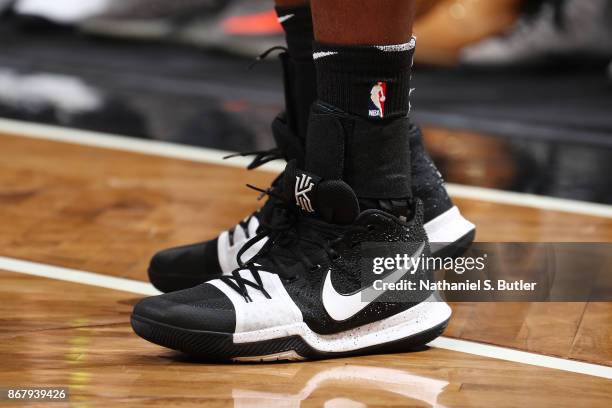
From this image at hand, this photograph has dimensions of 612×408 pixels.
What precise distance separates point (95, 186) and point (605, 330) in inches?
34.7

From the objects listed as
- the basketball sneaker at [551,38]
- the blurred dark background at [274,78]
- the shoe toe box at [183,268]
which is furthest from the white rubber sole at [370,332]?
the basketball sneaker at [551,38]

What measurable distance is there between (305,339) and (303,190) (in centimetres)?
15

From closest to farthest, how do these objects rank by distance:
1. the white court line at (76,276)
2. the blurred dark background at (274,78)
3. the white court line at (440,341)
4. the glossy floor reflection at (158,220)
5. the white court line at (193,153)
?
the white court line at (440,341)
the glossy floor reflection at (158,220)
the white court line at (76,276)
the white court line at (193,153)
the blurred dark background at (274,78)

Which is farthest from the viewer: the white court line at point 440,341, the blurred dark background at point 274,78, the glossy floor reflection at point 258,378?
the blurred dark background at point 274,78

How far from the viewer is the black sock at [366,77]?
1056mm

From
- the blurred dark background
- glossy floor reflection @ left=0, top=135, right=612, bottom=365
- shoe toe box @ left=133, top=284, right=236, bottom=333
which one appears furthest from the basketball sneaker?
shoe toe box @ left=133, top=284, right=236, bottom=333

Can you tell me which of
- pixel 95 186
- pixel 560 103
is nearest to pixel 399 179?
pixel 95 186

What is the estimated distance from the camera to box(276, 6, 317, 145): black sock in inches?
49.1

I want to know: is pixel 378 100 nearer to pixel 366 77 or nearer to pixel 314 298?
pixel 366 77

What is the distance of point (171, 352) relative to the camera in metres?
1.12

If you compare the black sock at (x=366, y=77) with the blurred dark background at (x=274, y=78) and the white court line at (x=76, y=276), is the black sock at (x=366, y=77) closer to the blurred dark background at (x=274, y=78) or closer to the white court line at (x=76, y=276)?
the white court line at (x=76, y=276)

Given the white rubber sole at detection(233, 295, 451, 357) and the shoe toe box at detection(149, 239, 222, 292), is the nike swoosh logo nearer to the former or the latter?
the white rubber sole at detection(233, 295, 451, 357)

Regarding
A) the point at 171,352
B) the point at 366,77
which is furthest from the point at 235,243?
the point at 366,77

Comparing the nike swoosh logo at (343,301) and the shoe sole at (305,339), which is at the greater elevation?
the nike swoosh logo at (343,301)
